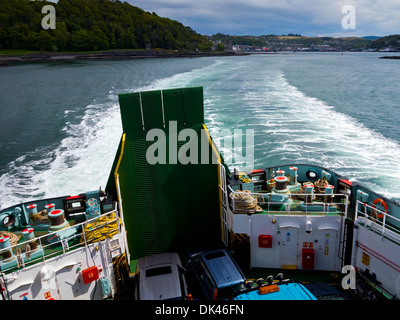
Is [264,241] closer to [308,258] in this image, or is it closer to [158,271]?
[308,258]

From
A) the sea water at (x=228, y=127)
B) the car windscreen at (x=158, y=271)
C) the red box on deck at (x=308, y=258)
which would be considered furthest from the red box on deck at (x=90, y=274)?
the sea water at (x=228, y=127)

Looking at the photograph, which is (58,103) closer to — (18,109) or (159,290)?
(18,109)

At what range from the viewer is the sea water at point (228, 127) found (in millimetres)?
19422

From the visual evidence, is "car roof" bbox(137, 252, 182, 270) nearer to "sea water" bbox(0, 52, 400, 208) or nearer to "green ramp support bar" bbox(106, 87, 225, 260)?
"green ramp support bar" bbox(106, 87, 225, 260)

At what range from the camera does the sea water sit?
1942 centimetres

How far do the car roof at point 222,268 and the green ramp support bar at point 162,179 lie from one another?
45.5 inches

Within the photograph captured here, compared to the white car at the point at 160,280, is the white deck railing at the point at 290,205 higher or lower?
higher

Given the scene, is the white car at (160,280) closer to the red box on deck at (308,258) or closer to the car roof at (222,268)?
the car roof at (222,268)

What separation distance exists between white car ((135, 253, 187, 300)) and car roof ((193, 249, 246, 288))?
0.78m

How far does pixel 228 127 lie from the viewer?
27.4 metres

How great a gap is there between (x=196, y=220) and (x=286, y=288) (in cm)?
381

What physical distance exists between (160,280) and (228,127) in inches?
821

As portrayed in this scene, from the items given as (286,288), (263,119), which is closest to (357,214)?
(286,288)

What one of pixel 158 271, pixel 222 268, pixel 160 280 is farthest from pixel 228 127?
pixel 160 280
